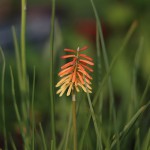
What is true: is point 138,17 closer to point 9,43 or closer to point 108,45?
point 108,45

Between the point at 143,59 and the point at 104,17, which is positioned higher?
the point at 104,17


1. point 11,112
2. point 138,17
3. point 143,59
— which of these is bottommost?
point 11,112

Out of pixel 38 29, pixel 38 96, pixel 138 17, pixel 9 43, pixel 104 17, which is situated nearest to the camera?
pixel 38 96

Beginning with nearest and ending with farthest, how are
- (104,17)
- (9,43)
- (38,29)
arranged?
(104,17) < (9,43) < (38,29)

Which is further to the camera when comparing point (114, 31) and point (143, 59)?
point (114, 31)

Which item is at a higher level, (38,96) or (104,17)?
(104,17)

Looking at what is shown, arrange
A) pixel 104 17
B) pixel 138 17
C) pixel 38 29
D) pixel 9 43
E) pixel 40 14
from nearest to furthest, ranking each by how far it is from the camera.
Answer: pixel 138 17, pixel 104 17, pixel 9 43, pixel 38 29, pixel 40 14

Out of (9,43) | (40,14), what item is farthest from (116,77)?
(40,14)

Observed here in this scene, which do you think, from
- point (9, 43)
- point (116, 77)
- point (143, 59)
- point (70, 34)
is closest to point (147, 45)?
point (143, 59)

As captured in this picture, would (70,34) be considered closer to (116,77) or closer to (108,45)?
(108,45)
